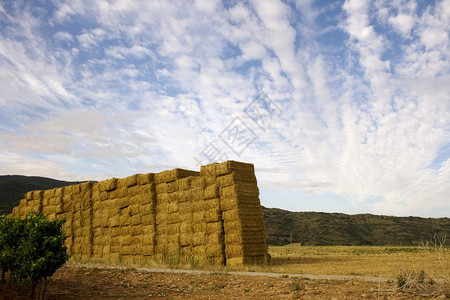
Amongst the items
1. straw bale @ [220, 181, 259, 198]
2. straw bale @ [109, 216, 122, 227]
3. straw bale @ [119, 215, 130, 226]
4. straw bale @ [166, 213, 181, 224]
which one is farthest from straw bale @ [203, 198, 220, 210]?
straw bale @ [109, 216, 122, 227]

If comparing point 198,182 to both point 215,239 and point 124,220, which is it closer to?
point 215,239

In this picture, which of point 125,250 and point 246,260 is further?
point 125,250

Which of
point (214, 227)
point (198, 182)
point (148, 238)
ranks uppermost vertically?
point (198, 182)

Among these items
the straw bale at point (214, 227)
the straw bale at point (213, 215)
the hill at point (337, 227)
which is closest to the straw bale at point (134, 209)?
the straw bale at point (213, 215)

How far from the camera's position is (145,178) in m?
20.8

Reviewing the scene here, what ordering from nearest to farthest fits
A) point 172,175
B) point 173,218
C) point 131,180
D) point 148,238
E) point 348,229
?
point 173,218 < point 172,175 < point 148,238 < point 131,180 < point 348,229

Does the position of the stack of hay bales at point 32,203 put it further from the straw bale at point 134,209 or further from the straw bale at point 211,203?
the straw bale at point 211,203

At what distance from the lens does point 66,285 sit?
11867mm

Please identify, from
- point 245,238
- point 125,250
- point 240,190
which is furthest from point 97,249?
point 240,190

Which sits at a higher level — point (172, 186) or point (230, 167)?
point (230, 167)

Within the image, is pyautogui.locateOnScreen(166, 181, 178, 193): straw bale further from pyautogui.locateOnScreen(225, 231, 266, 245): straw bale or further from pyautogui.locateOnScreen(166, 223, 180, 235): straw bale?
pyautogui.locateOnScreen(225, 231, 266, 245): straw bale

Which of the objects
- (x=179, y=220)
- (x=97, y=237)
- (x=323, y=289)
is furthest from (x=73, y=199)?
(x=323, y=289)

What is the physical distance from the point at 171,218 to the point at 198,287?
8.12 metres

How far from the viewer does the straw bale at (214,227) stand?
16875 millimetres
